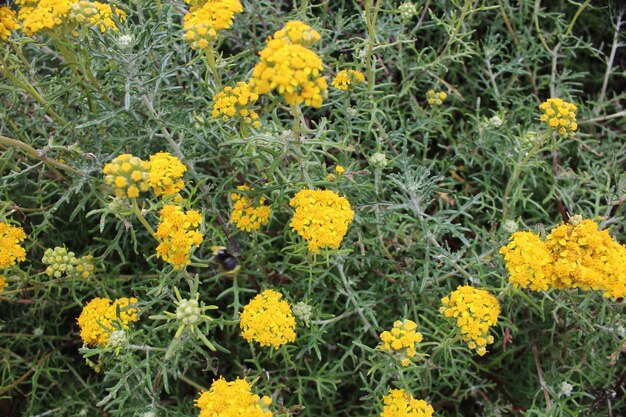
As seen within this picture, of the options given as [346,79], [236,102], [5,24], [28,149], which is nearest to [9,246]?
[28,149]

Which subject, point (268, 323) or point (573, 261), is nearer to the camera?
point (573, 261)

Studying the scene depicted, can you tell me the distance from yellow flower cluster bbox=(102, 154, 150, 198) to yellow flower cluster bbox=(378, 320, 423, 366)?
4.54 ft

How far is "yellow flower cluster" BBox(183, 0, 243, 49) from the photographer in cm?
285

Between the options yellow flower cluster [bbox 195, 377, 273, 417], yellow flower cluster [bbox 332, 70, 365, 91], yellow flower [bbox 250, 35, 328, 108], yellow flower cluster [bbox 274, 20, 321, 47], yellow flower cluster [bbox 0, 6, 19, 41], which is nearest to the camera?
yellow flower [bbox 250, 35, 328, 108]

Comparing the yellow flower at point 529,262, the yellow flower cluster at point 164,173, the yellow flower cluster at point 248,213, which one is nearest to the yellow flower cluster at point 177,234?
the yellow flower cluster at point 164,173

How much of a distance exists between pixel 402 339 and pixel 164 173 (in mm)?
1430

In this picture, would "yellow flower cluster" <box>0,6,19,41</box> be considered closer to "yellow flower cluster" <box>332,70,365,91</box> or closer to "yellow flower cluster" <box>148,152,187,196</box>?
"yellow flower cluster" <box>148,152,187,196</box>

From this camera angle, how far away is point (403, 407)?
9.63 feet

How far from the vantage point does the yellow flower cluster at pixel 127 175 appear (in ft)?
8.52

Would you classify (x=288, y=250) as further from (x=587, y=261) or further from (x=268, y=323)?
(x=587, y=261)

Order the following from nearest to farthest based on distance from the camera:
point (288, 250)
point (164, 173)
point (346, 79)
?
point (164, 173)
point (346, 79)
point (288, 250)

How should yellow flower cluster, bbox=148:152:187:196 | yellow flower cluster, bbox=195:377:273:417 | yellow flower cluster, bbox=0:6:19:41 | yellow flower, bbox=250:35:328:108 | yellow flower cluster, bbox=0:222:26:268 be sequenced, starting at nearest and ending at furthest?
yellow flower, bbox=250:35:328:108, yellow flower cluster, bbox=195:377:273:417, yellow flower cluster, bbox=148:152:187:196, yellow flower cluster, bbox=0:6:19:41, yellow flower cluster, bbox=0:222:26:268

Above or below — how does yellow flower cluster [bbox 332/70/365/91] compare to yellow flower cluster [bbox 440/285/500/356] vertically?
above

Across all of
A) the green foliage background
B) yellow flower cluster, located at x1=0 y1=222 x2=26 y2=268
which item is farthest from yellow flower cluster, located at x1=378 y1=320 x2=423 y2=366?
yellow flower cluster, located at x1=0 y1=222 x2=26 y2=268
